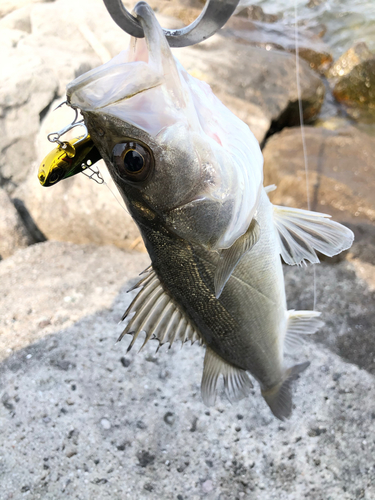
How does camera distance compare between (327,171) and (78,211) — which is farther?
(327,171)

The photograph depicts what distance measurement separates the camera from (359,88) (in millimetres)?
7316

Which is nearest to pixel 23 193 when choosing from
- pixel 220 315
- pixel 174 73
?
pixel 220 315

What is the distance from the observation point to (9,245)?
378 centimetres

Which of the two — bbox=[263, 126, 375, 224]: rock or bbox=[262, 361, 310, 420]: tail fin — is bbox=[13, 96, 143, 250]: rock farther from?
bbox=[262, 361, 310, 420]: tail fin

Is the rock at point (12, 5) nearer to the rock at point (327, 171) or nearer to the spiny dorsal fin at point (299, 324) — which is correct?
the rock at point (327, 171)

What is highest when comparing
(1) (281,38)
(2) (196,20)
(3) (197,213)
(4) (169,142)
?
(2) (196,20)

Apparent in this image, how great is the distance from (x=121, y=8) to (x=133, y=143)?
326 millimetres

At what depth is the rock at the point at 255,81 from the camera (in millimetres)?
4793

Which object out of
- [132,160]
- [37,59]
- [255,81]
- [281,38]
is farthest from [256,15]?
[132,160]

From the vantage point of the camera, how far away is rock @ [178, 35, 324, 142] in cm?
479

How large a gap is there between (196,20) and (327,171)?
3.58 m

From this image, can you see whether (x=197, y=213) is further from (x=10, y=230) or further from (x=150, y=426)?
(x=10, y=230)

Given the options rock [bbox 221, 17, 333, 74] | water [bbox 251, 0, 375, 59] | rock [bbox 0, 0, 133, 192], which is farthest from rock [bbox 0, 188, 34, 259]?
water [bbox 251, 0, 375, 59]

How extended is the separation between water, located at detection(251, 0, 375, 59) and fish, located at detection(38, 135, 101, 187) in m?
9.66
